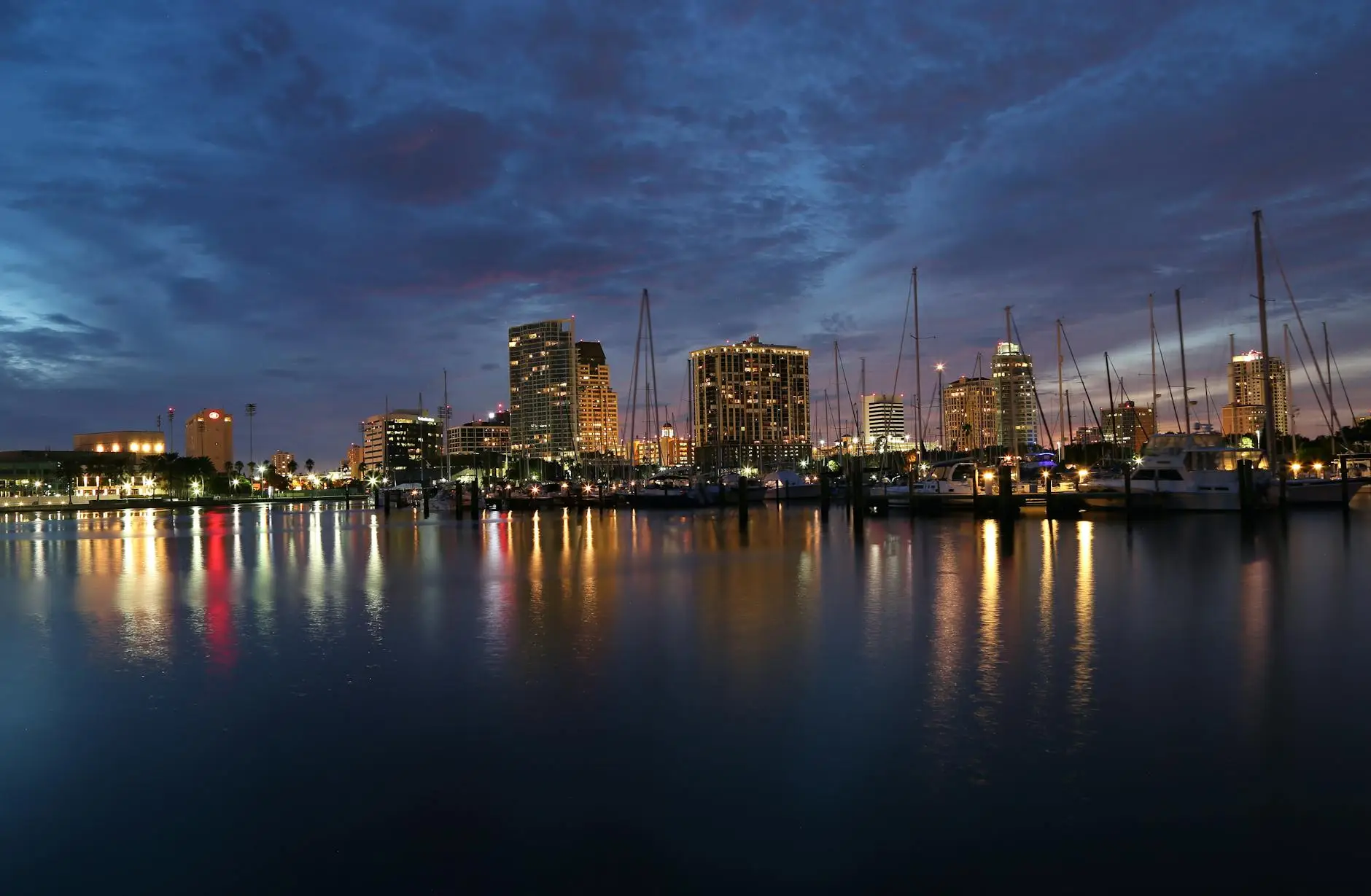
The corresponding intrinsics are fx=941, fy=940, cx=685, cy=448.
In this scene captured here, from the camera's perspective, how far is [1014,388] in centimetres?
9619

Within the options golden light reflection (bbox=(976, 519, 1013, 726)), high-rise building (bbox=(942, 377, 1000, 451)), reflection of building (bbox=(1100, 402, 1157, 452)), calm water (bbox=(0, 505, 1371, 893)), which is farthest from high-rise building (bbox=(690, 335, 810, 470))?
calm water (bbox=(0, 505, 1371, 893))

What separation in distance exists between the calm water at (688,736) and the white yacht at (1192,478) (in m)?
28.1

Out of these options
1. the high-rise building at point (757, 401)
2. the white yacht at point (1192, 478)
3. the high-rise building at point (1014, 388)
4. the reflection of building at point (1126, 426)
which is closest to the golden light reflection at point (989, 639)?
the white yacht at point (1192, 478)

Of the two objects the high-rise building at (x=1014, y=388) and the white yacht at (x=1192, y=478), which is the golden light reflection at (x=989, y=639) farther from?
the high-rise building at (x=1014, y=388)

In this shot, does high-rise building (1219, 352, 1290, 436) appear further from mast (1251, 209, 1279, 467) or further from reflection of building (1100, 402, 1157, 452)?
mast (1251, 209, 1279, 467)

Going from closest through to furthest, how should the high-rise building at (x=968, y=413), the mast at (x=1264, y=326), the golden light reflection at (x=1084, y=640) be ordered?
the golden light reflection at (x=1084, y=640)
the mast at (x=1264, y=326)
the high-rise building at (x=968, y=413)

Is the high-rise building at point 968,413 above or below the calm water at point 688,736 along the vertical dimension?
above

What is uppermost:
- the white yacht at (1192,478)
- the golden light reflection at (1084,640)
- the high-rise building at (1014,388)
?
the high-rise building at (1014,388)

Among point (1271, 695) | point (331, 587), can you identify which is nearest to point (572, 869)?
point (1271, 695)

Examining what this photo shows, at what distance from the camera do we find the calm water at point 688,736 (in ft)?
25.0

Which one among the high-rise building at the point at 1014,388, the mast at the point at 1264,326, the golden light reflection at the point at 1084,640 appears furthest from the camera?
the high-rise building at the point at 1014,388

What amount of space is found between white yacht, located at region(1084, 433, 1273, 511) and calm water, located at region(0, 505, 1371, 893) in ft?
92.1

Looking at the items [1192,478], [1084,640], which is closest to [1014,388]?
[1192,478]

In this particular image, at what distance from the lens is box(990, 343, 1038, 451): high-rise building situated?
3512 inches
